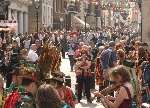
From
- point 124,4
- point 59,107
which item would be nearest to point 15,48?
point 59,107

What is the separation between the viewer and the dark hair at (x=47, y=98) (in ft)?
18.6

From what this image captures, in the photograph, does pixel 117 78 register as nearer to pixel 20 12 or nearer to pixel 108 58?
pixel 108 58

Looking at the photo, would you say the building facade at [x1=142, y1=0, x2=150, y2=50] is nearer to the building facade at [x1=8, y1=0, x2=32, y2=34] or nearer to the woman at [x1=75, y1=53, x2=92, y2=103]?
the woman at [x1=75, y1=53, x2=92, y2=103]

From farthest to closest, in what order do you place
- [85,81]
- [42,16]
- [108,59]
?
[42,16] < [85,81] < [108,59]

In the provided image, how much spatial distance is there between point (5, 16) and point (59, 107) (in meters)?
39.7

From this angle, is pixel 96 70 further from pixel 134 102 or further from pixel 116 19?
pixel 116 19

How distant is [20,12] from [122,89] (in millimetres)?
49266

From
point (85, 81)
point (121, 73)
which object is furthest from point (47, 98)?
point (85, 81)

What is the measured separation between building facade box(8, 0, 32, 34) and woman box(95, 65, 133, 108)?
41420mm

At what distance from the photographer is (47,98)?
566 centimetres

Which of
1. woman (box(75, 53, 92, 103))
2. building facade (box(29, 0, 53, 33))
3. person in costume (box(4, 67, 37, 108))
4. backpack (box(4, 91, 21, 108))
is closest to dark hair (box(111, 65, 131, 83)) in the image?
person in costume (box(4, 67, 37, 108))

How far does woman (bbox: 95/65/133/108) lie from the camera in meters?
7.64

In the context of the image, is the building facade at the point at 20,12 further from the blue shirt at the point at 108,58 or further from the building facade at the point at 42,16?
the blue shirt at the point at 108,58

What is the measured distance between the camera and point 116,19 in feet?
419
